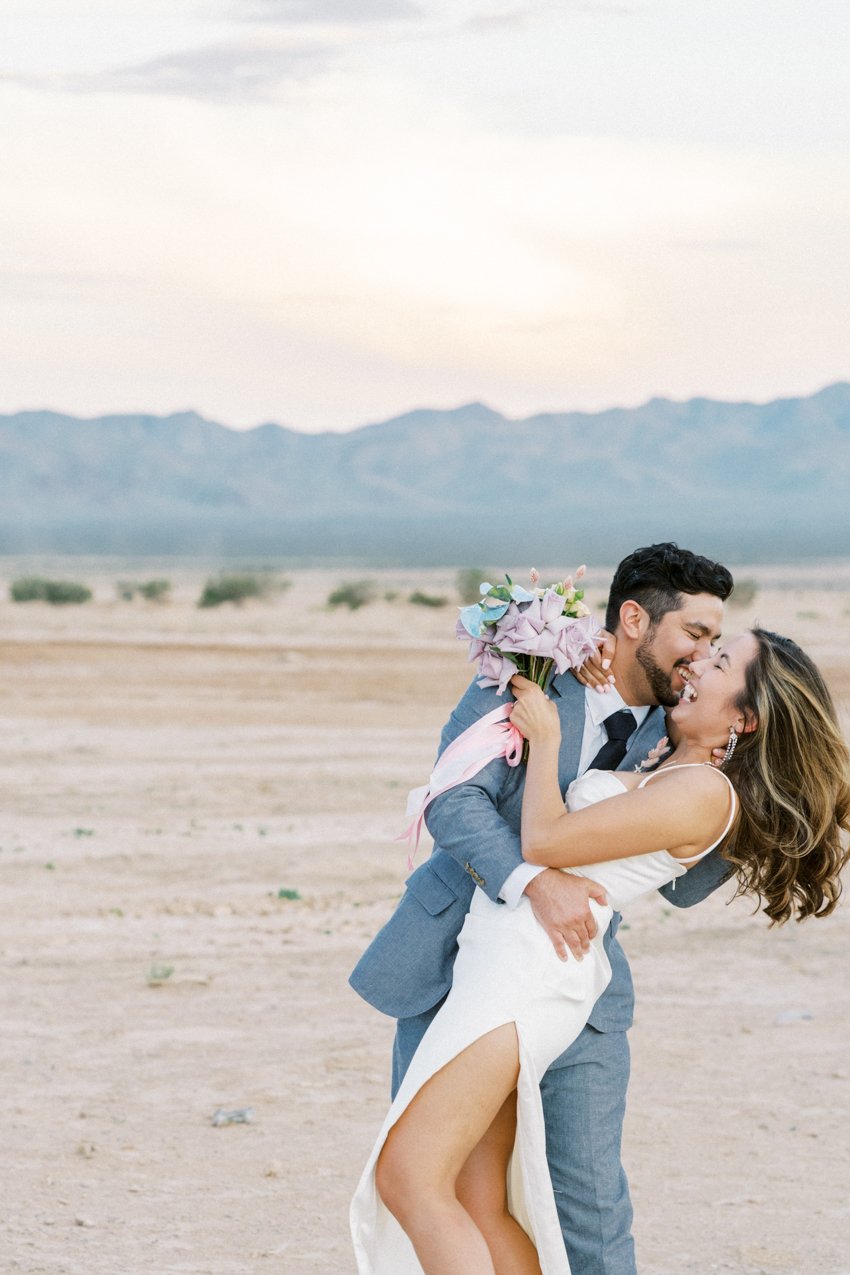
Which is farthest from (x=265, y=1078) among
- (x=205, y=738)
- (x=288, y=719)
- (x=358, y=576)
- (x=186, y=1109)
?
(x=358, y=576)

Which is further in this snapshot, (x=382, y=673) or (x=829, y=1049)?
(x=382, y=673)

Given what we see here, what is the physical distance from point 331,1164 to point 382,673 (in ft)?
59.0

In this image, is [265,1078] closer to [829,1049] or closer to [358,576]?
[829,1049]

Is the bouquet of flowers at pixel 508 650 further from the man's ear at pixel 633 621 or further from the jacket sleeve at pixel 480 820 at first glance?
the man's ear at pixel 633 621

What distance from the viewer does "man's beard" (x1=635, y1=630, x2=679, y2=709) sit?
4188 millimetres

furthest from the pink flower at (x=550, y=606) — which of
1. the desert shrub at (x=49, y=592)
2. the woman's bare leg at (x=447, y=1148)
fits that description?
the desert shrub at (x=49, y=592)

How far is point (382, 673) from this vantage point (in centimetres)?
2419

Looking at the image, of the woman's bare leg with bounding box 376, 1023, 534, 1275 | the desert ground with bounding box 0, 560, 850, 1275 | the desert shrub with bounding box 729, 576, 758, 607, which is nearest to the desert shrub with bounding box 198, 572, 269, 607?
the desert shrub with bounding box 729, 576, 758, 607

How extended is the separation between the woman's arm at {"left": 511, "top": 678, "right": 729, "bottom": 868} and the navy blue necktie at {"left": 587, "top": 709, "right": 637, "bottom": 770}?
354 mm

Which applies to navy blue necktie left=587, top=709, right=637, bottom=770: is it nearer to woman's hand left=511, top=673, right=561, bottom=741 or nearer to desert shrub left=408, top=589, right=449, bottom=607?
woman's hand left=511, top=673, right=561, bottom=741

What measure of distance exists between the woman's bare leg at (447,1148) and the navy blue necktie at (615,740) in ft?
2.71

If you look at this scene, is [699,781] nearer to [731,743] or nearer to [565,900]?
[731,743]

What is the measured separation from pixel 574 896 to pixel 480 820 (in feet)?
0.93

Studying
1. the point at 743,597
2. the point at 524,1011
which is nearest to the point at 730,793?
the point at 524,1011
